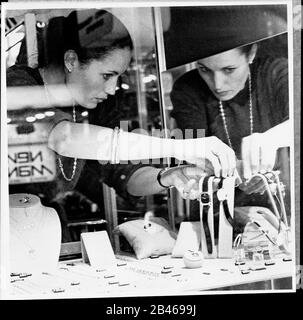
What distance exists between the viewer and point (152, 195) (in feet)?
10.9

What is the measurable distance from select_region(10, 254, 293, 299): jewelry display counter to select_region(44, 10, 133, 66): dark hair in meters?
0.99

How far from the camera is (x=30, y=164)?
327cm

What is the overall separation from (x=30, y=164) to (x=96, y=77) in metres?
0.53

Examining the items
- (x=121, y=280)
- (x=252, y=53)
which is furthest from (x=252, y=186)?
(x=121, y=280)

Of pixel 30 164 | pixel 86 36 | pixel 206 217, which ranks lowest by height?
pixel 206 217

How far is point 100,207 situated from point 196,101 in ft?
2.28

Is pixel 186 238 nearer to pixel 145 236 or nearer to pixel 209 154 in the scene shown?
pixel 145 236

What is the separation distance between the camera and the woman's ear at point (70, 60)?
3262 mm

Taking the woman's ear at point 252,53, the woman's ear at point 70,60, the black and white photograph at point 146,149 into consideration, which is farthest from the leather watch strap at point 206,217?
the woman's ear at point 70,60

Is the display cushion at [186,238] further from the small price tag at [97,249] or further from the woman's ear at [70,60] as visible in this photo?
the woman's ear at [70,60]

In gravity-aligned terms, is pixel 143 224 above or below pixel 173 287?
above
